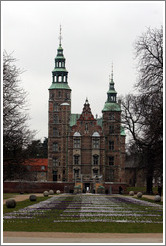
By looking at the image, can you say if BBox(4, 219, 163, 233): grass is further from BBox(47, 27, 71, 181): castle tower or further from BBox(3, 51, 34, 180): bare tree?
BBox(47, 27, 71, 181): castle tower

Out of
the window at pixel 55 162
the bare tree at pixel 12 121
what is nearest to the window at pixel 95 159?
the window at pixel 55 162

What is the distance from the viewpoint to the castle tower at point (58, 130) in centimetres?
9525

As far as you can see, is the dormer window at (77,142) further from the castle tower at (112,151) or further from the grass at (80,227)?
the grass at (80,227)

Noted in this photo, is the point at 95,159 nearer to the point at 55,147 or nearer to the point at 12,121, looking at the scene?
the point at 55,147

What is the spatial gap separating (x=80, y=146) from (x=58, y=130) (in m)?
5.45

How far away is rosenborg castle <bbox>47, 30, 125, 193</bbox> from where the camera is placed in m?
93.8

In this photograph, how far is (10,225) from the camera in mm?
21250
